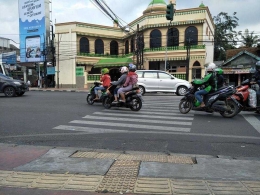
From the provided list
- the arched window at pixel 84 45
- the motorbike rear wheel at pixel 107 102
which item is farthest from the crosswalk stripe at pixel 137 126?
the arched window at pixel 84 45

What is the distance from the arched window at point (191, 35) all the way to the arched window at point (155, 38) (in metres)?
3.06

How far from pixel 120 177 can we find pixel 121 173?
0.13m

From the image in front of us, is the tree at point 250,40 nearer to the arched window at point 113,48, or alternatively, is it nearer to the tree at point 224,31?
the tree at point 224,31

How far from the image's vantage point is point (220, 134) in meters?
6.00

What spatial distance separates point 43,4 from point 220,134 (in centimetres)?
3223

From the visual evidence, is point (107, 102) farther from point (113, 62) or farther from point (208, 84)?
point (113, 62)

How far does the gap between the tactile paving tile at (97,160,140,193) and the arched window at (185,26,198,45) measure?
82.8 feet

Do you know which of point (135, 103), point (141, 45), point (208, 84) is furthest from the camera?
point (141, 45)

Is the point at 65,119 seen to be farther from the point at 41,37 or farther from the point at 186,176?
the point at 41,37

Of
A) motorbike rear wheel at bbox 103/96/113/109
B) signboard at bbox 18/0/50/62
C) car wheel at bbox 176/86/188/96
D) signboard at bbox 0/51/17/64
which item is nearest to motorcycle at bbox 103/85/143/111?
motorbike rear wheel at bbox 103/96/113/109

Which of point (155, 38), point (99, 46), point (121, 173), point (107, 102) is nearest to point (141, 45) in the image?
point (155, 38)

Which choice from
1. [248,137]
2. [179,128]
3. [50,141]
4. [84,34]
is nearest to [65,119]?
[50,141]

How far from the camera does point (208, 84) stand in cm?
827

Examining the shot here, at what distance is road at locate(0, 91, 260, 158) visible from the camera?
502 cm
